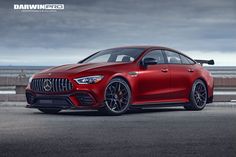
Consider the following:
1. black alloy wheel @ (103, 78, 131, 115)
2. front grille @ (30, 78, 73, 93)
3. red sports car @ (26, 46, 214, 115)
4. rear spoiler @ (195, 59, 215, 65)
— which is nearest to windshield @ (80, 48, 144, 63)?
red sports car @ (26, 46, 214, 115)

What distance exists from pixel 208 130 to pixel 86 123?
228 centimetres

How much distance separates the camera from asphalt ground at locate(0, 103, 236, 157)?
6.68 m

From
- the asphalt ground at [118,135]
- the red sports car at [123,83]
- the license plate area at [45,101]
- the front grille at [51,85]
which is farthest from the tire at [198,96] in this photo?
the license plate area at [45,101]

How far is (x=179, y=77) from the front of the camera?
42.7ft

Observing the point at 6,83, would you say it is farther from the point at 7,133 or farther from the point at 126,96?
the point at 7,133

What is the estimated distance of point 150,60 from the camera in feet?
40.2

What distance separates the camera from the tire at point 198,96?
13.3 m

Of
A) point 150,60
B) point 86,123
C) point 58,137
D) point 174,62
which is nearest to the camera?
point 58,137

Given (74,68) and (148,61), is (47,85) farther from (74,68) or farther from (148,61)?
(148,61)

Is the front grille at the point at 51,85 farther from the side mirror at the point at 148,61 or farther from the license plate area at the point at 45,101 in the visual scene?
the side mirror at the point at 148,61

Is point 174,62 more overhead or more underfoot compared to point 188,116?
more overhead

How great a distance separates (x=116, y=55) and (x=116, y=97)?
1.37 meters

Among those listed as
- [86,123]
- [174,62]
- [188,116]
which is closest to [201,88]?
[174,62]

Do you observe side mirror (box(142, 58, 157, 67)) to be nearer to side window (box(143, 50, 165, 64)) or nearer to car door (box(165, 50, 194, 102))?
side window (box(143, 50, 165, 64))
